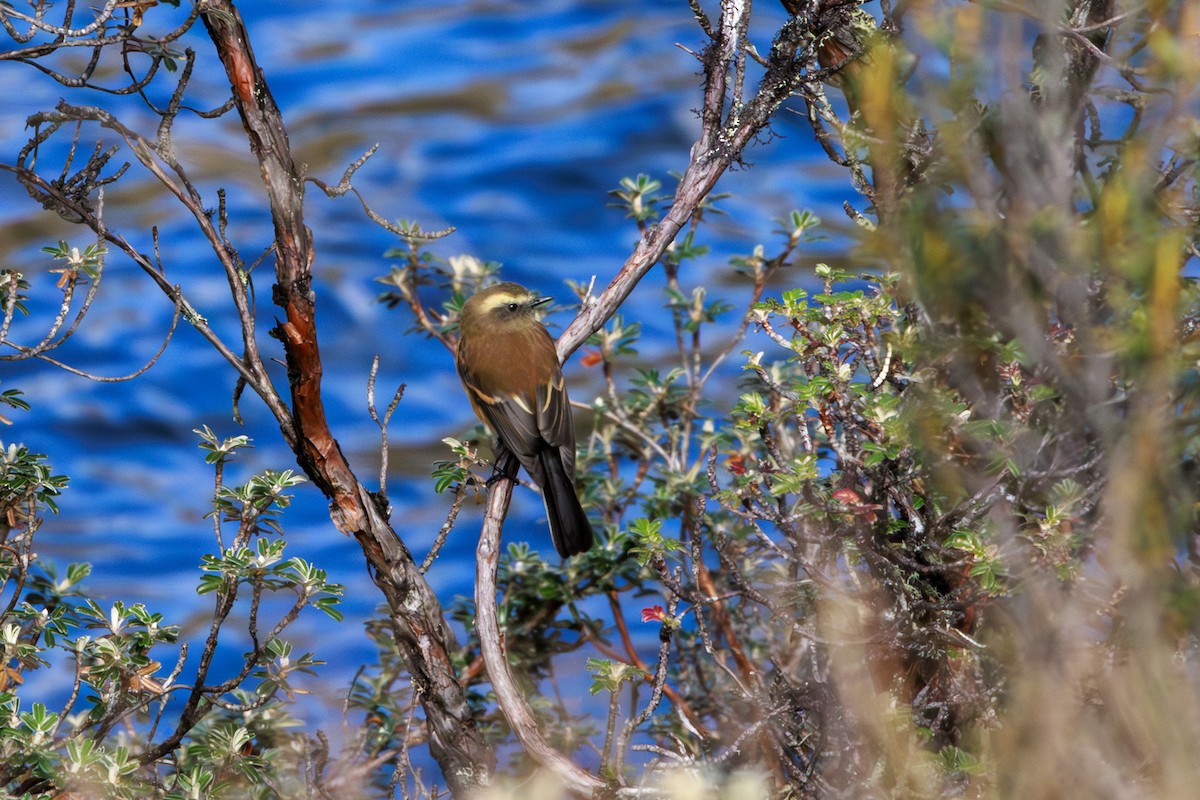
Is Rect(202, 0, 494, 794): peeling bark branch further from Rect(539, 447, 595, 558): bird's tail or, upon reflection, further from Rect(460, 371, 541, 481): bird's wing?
Rect(460, 371, 541, 481): bird's wing

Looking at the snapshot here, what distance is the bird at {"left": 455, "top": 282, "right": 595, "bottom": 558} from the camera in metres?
4.16

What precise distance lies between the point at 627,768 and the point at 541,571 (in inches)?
50.9

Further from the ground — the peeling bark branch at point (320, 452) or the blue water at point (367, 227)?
the blue water at point (367, 227)

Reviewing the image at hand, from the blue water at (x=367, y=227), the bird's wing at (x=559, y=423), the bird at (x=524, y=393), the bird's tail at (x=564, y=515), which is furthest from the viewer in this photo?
the blue water at (x=367, y=227)

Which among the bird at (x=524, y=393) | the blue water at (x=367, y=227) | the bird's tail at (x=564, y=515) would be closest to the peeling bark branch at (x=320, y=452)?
the bird's tail at (x=564, y=515)

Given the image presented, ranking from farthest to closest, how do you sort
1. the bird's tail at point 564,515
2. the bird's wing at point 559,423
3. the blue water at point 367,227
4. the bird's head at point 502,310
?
1. the blue water at point 367,227
2. the bird's head at point 502,310
3. the bird's wing at point 559,423
4. the bird's tail at point 564,515

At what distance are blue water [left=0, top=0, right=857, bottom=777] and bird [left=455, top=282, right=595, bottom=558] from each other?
1333 mm

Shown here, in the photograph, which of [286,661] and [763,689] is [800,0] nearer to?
[763,689]

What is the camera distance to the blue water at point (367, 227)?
22.5 ft

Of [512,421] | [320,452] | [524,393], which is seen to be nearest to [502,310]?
[524,393]

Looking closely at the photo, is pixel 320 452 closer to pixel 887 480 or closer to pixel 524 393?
pixel 887 480

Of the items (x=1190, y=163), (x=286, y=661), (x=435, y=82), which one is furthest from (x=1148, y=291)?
(x=435, y=82)

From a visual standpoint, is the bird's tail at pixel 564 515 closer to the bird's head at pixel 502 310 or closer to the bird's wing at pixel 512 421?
the bird's wing at pixel 512 421

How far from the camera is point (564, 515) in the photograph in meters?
4.10
